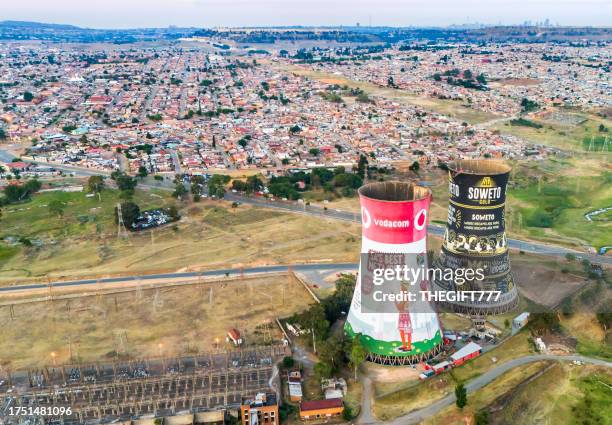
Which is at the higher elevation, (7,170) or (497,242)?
(497,242)

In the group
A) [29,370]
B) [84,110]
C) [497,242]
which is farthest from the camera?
[84,110]

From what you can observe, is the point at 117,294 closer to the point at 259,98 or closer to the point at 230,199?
the point at 230,199

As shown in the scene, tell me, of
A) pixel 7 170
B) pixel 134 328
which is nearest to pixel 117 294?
pixel 134 328

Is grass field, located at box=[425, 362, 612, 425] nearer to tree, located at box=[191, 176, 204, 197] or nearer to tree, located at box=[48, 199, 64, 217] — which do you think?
tree, located at box=[191, 176, 204, 197]

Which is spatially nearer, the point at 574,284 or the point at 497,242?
the point at 497,242

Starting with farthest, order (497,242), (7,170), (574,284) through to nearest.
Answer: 1. (7,170)
2. (574,284)
3. (497,242)

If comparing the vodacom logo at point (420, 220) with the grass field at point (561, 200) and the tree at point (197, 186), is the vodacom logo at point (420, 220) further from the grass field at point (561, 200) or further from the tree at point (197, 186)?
the tree at point (197, 186)

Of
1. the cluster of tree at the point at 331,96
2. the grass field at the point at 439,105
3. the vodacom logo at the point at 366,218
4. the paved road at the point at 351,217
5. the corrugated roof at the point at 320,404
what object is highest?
the vodacom logo at the point at 366,218

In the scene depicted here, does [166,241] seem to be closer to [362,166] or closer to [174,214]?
[174,214]

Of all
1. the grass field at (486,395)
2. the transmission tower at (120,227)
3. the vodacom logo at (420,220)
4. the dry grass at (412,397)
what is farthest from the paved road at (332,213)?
the vodacom logo at (420,220)
